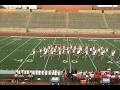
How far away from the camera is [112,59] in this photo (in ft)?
22.5

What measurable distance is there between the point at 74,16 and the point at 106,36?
2233 millimetres

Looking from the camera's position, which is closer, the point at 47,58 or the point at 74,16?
the point at 47,58

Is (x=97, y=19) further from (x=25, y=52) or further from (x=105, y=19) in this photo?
(x=25, y=52)

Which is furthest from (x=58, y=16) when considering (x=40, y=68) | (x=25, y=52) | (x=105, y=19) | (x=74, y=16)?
(x=40, y=68)

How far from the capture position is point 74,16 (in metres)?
14.7
